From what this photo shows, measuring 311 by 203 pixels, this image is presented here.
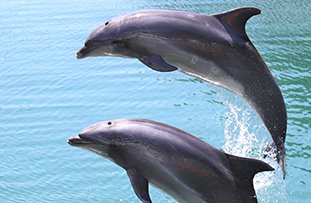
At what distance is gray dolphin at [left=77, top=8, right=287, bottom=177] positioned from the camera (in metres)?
3.97

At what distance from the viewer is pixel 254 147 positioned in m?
8.96

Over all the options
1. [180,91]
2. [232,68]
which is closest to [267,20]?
[180,91]

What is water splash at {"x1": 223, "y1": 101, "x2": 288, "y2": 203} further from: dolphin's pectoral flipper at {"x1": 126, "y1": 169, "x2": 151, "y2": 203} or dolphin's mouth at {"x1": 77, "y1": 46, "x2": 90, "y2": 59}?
dolphin's mouth at {"x1": 77, "y1": 46, "x2": 90, "y2": 59}

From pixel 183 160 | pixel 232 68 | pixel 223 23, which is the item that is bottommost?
pixel 183 160

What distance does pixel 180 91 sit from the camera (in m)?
11.7

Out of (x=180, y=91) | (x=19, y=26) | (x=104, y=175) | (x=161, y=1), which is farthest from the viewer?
(x=161, y=1)

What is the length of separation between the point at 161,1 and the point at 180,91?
8672 millimetres

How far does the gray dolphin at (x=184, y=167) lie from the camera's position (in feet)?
12.3

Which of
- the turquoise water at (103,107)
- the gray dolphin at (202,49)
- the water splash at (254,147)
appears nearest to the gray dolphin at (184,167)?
the gray dolphin at (202,49)

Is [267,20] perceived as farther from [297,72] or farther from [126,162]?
[126,162]

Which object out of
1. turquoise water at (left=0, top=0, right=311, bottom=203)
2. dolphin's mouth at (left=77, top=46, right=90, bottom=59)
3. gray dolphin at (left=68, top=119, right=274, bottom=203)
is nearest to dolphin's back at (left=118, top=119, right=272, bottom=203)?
gray dolphin at (left=68, top=119, right=274, bottom=203)

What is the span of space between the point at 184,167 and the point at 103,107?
7.37 meters

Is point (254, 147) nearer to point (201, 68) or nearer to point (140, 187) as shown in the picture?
point (201, 68)

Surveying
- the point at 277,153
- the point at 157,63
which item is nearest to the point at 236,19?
the point at 157,63
